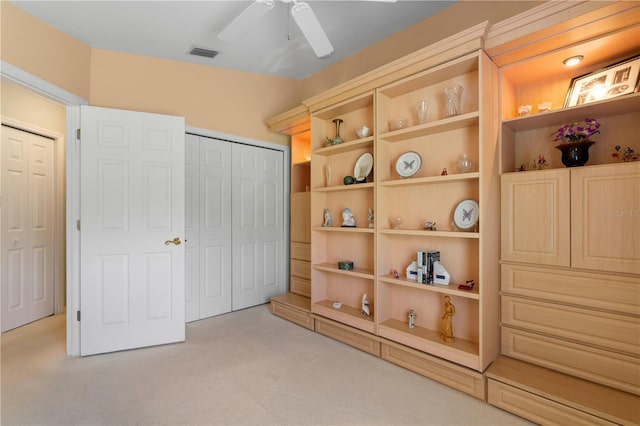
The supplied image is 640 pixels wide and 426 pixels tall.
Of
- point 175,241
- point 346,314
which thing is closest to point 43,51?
point 175,241

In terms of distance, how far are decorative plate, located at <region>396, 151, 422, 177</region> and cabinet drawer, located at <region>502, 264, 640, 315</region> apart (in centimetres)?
99

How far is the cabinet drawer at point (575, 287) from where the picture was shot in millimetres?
1769

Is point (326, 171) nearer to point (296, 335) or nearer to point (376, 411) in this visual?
point (296, 335)

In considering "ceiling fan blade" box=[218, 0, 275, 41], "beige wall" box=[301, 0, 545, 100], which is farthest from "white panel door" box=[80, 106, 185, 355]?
"beige wall" box=[301, 0, 545, 100]

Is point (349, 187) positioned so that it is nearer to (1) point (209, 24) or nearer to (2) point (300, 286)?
(2) point (300, 286)

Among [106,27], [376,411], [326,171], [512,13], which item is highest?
[106,27]

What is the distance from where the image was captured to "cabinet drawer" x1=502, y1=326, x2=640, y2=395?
1.75 meters

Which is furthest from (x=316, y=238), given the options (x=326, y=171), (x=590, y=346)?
(x=590, y=346)

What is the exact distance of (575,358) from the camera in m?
1.92

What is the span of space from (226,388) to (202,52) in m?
3.22

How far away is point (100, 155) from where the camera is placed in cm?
270

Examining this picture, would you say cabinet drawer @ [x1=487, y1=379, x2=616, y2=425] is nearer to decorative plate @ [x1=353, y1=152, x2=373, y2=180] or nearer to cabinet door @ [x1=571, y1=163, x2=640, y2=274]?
cabinet door @ [x1=571, y1=163, x2=640, y2=274]

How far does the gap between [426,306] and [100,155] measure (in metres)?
3.10

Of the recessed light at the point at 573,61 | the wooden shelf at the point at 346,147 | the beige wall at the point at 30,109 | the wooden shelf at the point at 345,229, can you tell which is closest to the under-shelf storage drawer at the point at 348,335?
the wooden shelf at the point at 345,229
